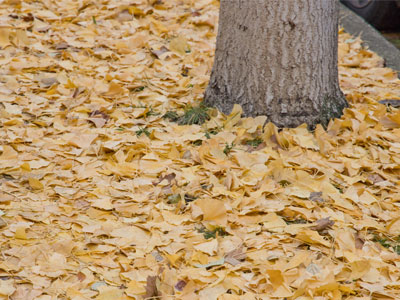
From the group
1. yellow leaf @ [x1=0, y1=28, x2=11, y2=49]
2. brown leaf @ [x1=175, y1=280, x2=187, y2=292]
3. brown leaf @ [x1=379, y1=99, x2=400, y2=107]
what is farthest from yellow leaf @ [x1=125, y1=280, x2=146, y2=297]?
yellow leaf @ [x1=0, y1=28, x2=11, y2=49]

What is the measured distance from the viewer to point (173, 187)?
2875 mm

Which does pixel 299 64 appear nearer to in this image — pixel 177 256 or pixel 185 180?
pixel 185 180

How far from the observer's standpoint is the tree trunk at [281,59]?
3.37m

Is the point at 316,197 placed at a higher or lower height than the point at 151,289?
higher

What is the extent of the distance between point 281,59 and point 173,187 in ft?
3.50

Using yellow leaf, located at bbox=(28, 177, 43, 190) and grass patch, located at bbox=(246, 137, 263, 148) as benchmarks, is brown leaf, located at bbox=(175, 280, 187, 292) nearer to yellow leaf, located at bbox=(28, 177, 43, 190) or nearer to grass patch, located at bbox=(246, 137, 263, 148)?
yellow leaf, located at bbox=(28, 177, 43, 190)

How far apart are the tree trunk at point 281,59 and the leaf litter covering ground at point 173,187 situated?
5.2 inches

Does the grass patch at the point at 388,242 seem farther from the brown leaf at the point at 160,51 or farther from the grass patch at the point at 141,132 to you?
the brown leaf at the point at 160,51

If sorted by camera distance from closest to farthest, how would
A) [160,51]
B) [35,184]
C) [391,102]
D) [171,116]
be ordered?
[35,184]
[171,116]
[391,102]
[160,51]

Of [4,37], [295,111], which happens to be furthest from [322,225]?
[4,37]

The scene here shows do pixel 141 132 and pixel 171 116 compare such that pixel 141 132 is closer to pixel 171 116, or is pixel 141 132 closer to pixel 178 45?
pixel 171 116

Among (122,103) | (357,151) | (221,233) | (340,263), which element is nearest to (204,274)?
(221,233)

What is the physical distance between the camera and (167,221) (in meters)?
2.70

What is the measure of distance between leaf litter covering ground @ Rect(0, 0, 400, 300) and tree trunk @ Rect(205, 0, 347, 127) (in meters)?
0.13
